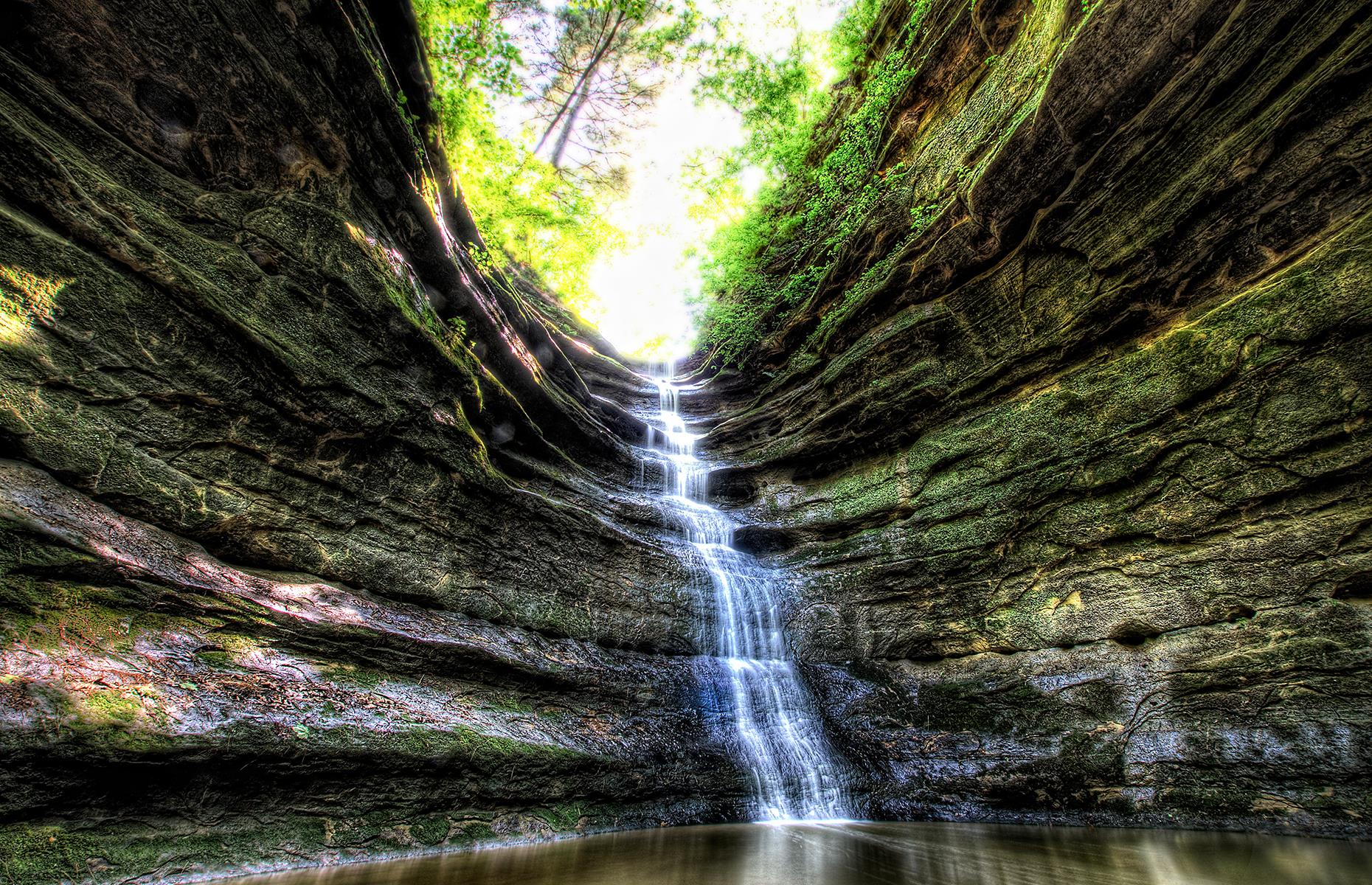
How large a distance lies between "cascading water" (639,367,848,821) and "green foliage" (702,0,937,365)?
19.0 feet

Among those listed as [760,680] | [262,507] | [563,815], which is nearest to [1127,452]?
[760,680]

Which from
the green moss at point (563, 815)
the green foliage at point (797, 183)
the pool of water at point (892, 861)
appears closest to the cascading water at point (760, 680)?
the pool of water at point (892, 861)

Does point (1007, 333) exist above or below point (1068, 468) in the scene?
above

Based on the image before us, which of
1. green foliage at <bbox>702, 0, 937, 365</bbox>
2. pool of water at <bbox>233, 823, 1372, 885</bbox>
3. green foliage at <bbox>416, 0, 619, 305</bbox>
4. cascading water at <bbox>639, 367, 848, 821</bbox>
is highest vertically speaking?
green foliage at <bbox>702, 0, 937, 365</bbox>

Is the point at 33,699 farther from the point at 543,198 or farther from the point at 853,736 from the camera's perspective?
the point at 543,198

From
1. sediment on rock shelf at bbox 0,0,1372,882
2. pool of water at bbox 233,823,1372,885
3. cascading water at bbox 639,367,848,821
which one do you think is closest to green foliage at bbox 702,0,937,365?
sediment on rock shelf at bbox 0,0,1372,882

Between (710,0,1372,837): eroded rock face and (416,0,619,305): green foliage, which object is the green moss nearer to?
(710,0,1372,837): eroded rock face

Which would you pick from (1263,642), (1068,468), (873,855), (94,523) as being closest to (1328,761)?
(1263,642)

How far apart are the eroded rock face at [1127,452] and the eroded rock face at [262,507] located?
3.48 meters

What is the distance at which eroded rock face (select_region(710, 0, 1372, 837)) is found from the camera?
4594 mm

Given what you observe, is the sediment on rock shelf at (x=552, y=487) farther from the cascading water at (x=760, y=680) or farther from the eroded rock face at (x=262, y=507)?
the cascading water at (x=760, y=680)

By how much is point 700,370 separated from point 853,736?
12.6 meters

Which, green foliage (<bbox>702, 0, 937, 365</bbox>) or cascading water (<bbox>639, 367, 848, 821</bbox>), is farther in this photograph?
green foliage (<bbox>702, 0, 937, 365</bbox>)

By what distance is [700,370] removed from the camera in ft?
56.1
